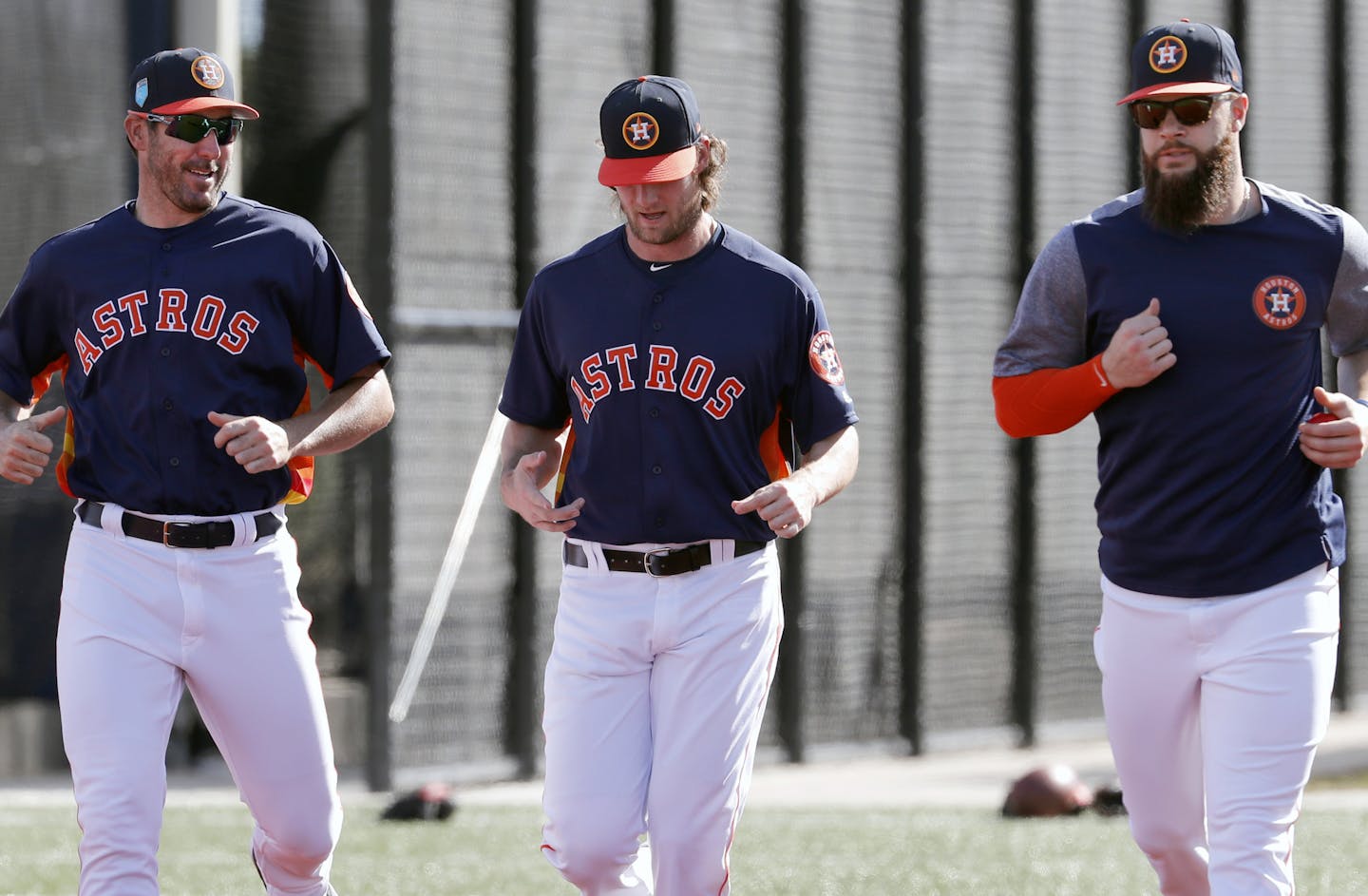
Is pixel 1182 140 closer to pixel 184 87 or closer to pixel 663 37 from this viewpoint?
pixel 184 87

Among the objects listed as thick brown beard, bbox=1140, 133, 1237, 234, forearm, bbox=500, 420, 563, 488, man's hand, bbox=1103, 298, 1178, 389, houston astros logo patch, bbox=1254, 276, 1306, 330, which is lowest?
forearm, bbox=500, 420, 563, 488

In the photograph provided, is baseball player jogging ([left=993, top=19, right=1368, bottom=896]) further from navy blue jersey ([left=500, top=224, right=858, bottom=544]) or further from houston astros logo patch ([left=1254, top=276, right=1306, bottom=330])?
navy blue jersey ([left=500, top=224, right=858, bottom=544])

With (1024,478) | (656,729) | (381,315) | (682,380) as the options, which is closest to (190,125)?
(682,380)

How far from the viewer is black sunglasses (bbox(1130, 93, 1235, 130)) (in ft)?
18.0

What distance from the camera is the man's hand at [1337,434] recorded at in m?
5.34

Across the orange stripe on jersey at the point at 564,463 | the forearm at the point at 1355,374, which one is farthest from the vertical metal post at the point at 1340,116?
the orange stripe on jersey at the point at 564,463

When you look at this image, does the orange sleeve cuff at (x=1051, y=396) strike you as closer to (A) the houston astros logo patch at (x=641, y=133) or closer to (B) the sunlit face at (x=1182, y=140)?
(B) the sunlit face at (x=1182, y=140)

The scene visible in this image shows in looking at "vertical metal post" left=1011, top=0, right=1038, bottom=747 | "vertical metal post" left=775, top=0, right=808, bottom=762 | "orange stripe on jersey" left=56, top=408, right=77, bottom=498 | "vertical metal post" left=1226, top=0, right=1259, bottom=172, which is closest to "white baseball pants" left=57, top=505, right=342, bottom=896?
"orange stripe on jersey" left=56, top=408, right=77, bottom=498

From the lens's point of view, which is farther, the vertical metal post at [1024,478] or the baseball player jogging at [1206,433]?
the vertical metal post at [1024,478]

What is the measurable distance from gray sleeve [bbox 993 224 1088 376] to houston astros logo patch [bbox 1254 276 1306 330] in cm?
44

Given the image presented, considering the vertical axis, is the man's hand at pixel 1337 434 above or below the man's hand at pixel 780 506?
above

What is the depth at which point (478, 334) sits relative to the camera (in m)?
13.1

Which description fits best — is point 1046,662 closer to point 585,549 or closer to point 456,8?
point 456,8

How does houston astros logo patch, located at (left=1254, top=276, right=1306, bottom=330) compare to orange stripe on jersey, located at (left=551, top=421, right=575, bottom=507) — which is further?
orange stripe on jersey, located at (left=551, top=421, right=575, bottom=507)
